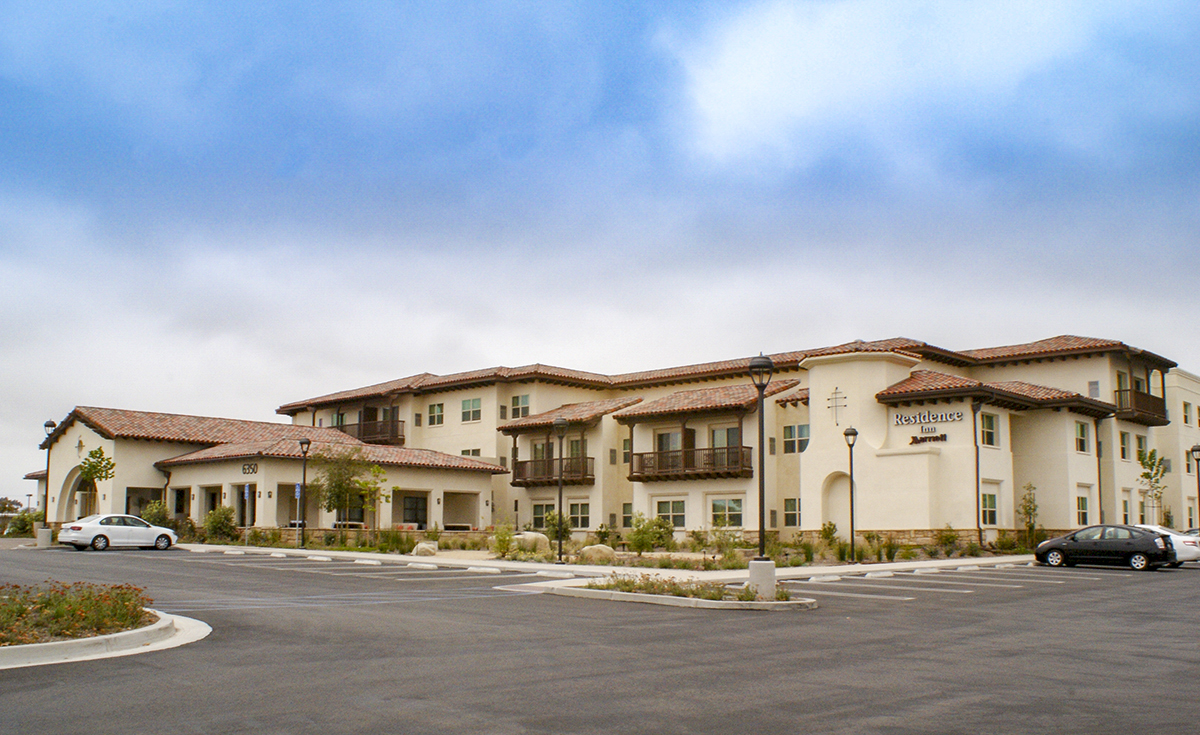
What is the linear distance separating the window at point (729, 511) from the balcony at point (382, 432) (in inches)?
826

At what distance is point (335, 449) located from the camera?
44094mm

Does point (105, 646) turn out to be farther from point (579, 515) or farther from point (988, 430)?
point (579, 515)

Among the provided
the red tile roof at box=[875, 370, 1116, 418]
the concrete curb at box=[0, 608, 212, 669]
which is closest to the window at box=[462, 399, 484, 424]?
the red tile roof at box=[875, 370, 1116, 418]

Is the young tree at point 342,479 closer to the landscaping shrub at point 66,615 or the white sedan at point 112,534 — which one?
the white sedan at point 112,534

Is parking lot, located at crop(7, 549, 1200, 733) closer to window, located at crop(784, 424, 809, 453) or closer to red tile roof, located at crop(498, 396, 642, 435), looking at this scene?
window, located at crop(784, 424, 809, 453)

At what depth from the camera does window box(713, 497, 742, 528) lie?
142 ft

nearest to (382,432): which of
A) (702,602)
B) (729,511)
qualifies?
(729,511)

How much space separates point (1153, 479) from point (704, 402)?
2038 cm

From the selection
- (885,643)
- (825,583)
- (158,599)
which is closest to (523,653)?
(885,643)

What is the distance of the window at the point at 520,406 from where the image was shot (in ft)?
174

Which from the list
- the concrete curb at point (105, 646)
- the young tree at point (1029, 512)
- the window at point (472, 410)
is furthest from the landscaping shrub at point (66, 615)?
the window at point (472, 410)

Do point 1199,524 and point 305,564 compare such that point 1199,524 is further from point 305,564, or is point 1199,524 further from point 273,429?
point 273,429

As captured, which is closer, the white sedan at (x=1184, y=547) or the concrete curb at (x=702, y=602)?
the concrete curb at (x=702, y=602)

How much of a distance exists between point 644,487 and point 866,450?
1205 centimetres
